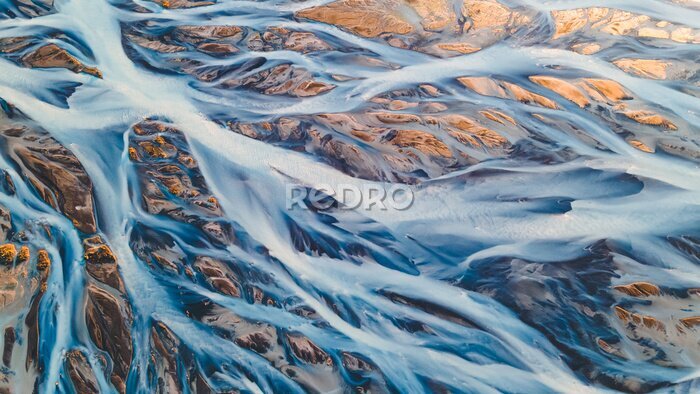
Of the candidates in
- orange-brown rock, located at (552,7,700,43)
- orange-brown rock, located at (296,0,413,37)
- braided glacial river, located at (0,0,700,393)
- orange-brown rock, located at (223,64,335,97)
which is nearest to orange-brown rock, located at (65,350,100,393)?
braided glacial river, located at (0,0,700,393)

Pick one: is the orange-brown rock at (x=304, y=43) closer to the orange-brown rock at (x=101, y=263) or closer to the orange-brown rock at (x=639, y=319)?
the orange-brown rock at (x=101, y=263)

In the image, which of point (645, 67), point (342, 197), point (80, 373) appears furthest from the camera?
point (645, 67)

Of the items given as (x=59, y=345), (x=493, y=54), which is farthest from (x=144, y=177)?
(x=493, y=54)

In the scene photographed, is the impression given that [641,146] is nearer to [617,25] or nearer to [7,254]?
[617,25]

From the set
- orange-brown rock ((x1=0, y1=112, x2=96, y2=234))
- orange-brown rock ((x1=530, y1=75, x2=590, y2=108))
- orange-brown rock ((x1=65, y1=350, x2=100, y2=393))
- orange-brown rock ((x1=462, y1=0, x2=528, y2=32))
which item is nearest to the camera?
orange-brown rock ((x1=65, y1=350, x2=100, y2=393))

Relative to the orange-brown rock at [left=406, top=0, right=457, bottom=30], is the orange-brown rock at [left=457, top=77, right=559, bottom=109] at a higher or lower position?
lower

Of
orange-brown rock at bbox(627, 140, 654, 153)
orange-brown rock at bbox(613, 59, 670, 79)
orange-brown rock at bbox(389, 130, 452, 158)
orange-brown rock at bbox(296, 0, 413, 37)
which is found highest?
orange-brown rock at bbox(296, 0, 413, 37)

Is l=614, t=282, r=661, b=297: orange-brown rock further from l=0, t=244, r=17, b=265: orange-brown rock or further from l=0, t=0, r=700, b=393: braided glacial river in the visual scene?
l=0, t=244, r=17, b=265: orange-brown rock

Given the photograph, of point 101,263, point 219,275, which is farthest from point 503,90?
point 101,263

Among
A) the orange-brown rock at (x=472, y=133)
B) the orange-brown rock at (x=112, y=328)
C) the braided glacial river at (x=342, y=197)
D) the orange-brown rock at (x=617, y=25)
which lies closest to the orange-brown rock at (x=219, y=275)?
the braided glacial river at (x=342, y=197)
